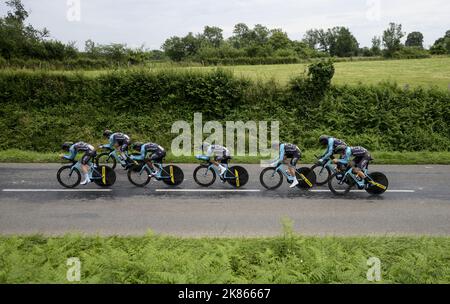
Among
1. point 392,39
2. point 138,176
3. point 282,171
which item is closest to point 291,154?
point 282,171

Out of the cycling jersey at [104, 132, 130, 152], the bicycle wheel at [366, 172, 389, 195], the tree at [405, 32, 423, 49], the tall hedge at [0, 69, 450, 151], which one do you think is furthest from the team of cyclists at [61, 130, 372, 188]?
the tree at [405, 32, 423, 49]

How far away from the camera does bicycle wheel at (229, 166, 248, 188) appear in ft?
40.7

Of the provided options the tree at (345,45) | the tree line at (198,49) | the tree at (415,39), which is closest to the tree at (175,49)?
the tree line at (198,49)

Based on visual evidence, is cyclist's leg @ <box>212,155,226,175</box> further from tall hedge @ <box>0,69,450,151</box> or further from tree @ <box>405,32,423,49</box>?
tree @ <box>405,32,423,49</box>

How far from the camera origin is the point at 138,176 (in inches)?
498

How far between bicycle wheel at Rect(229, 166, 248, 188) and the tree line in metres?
13.5

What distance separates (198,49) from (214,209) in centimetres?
5593

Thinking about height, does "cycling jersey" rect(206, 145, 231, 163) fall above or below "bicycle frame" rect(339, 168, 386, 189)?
above

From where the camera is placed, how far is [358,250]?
7.28 metres

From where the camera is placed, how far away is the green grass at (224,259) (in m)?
5.85

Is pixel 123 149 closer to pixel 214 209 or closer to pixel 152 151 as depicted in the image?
pixel 152 151

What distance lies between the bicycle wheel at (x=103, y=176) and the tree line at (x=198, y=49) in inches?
492

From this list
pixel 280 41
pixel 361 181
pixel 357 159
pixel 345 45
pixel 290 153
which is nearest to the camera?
pixel 361 181

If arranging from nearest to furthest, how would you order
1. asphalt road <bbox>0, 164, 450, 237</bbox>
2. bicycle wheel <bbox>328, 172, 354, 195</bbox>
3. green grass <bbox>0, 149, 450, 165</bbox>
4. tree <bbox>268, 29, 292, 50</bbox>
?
1. asphalt road <bbox>0, 164, 450, 237</bbox>
2. bicycle wheel <bbox>328, 172, 354, 195</bbox>
3. green grass <bbox>0, 149, 450, 165</bbox>
4. tree <bbox>268, 29, 292, 50</bbox>
